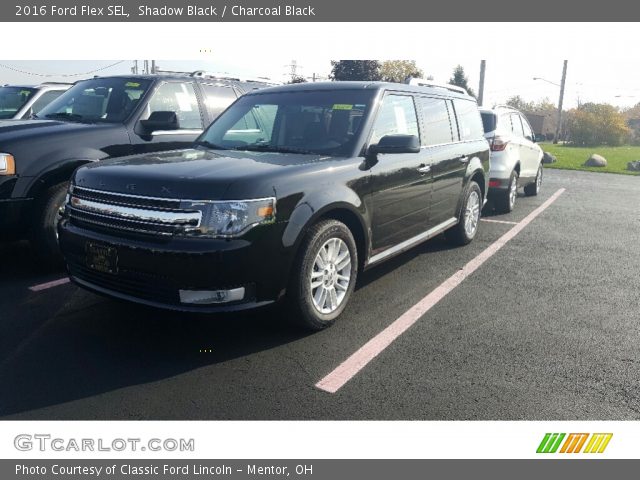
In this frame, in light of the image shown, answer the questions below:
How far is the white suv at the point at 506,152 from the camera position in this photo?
27.5ft

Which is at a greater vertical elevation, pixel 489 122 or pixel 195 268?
pixel 489 122

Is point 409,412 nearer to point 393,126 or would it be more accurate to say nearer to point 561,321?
point 561,321

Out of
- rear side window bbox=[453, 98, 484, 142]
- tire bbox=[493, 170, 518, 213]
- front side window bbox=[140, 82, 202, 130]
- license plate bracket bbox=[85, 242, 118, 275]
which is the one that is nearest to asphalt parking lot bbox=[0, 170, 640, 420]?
license plate bracket bbox=[85, 242, 118, 275]

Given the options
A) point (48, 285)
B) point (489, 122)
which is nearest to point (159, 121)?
point (48, 285)

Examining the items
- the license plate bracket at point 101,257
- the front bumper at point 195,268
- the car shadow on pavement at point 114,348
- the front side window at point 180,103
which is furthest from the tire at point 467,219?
the license plate bracket at point 101,257

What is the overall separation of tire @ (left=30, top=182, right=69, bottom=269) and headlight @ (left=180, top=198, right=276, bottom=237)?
94.2 inches

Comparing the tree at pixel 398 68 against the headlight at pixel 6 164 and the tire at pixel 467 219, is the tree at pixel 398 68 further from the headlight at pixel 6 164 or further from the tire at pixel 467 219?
the headlight at pixel 6 164

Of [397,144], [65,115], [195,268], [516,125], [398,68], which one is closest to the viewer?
[195,268]

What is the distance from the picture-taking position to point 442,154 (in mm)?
5543

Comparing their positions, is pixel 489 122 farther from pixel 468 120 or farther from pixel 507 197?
pixel 468 120

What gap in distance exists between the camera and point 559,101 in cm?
4478

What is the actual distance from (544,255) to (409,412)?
4.12 m

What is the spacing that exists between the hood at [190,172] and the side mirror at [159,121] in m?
1.42

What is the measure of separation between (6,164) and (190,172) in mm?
2288
